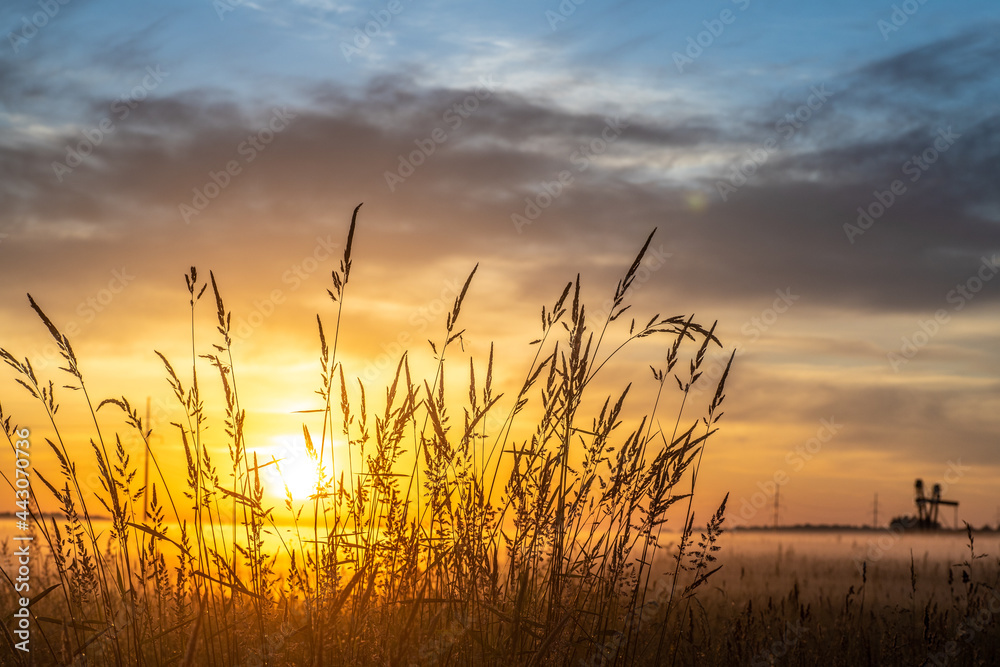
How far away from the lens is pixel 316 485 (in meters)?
3.11

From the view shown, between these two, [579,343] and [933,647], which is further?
[933,647]

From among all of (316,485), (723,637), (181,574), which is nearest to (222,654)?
(181,574)

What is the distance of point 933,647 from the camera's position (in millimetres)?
4809

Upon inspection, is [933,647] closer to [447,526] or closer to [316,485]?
[447,526]

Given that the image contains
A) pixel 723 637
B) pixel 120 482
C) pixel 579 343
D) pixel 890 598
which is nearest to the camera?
pixel 579 343

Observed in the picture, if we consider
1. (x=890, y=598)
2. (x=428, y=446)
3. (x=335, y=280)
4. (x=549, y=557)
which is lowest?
(x=890, y=598)

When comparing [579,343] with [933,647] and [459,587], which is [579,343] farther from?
[933,647]

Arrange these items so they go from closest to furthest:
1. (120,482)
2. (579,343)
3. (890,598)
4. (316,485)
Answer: (579,343) → (316,485) → (120,482) → (890,598)

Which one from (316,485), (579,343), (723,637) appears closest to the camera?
→ (579,343)

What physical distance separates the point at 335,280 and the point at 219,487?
923mm

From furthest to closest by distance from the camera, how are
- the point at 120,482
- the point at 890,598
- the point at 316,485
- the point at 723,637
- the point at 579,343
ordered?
the point at 890,598
the point at 723,637
the point at 120,482
the point at 316,485
the point at 579,343

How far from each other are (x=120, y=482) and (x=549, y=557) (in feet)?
5.77

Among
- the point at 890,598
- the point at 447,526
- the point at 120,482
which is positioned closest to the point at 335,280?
the point at 447,526

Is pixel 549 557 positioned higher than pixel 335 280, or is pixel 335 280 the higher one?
pixel 335 280
